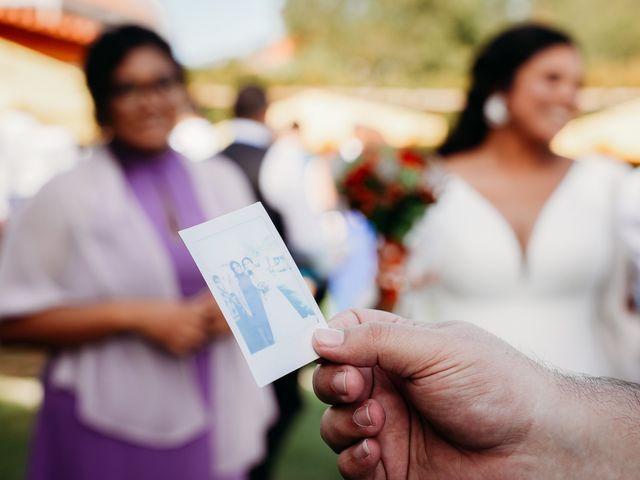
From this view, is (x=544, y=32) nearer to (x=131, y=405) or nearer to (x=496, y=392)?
(x=496, y=392)

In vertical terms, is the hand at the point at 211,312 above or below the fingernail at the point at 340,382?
below

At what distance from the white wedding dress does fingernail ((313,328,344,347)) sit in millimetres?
1678

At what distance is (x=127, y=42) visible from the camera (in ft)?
7.81

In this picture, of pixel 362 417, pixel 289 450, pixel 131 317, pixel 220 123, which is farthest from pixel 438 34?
pixel 362 417

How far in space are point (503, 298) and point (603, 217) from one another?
22.5 inches

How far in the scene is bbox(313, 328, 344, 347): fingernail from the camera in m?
1.14

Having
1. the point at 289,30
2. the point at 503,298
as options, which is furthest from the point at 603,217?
the point at 289,30

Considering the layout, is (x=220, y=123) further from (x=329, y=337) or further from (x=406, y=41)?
(x=406, y=41)

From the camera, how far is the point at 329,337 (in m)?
1.15

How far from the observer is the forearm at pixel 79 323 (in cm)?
214

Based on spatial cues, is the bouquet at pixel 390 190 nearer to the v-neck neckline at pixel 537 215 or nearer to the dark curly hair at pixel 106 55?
the v-neck neckline at pixel 537 215

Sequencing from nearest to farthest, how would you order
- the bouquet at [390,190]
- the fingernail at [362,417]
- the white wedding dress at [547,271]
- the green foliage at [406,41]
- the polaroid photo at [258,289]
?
the polaroid photo at [258,289], the fingernail at [362,417], the white wedding dress at [547,271], the bouquet at [390,190], the green foliage at [406,41]

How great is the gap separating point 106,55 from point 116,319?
100 centimetres

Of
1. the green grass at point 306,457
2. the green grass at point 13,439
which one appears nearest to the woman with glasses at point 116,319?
the green grass at point 306,457
